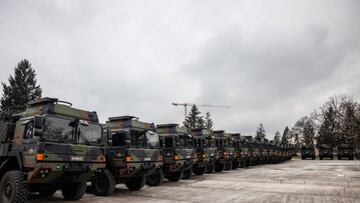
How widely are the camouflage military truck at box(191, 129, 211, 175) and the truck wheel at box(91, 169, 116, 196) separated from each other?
278 inches

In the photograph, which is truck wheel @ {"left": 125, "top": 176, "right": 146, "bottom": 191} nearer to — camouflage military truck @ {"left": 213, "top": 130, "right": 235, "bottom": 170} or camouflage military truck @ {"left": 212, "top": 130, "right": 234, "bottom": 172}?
camouflage military truck @ {"left": 212, "top": 130, "right": 234, "bottom": 172}

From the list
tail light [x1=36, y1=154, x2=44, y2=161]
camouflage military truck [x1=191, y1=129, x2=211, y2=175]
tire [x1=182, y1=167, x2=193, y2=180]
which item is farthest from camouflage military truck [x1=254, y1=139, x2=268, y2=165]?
tail light [x1=36, y1=154, x2=44, y2=161]

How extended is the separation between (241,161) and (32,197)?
60.6 feet

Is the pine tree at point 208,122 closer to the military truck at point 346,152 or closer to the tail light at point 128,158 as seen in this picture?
the military truck at point 346,152

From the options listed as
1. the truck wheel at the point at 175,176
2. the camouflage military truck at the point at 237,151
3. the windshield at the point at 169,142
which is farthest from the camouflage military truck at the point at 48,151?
the camouflage military truck at the point at 237,151

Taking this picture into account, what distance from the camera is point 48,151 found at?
7965mm

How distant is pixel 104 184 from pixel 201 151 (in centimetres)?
819

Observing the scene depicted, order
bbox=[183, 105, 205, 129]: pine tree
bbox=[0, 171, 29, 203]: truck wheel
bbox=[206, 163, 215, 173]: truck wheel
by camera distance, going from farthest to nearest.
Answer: bbox=[183, 105, 205, 129]: pine tree
bbox=[206, 163, 215, 173]: truck wheel
bbox=[0, 171, 29, 203]: truck wheel

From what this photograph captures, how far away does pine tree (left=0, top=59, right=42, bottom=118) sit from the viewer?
3881 centimetres

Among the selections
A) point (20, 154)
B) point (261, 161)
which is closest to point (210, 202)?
point (20, 154)

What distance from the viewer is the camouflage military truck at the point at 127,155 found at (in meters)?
10.8

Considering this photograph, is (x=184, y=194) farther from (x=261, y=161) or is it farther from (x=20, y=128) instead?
(x=261, y=161)

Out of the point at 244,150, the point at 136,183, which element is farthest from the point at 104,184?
the point at 244,150

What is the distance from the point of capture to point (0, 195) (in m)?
8.24
